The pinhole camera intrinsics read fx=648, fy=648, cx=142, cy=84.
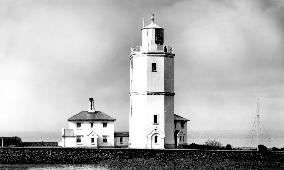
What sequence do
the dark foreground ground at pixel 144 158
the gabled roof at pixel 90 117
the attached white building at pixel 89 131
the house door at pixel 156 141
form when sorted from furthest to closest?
the gabled roof at pixel 90 117, the attached white building at pixel 89 131, the house door at pixel 156 141, the dark foreground ground at pixel 144 158

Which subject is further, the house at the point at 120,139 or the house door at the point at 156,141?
the house at the point at 120,139

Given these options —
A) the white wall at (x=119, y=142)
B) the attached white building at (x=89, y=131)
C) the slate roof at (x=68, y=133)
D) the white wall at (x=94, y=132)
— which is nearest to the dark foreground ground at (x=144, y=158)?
the slate roof at (x=68, y=133)

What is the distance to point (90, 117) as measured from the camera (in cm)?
6619

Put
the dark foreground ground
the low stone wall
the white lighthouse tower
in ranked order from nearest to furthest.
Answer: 1. the dark foreground ground
2. the low stone wall
3. the white lighthouse tower

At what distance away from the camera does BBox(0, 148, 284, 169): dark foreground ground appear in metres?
48.4

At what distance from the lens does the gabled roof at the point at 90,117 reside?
2596 inches

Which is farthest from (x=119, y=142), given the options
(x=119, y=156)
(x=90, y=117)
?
(x=119, y=156)

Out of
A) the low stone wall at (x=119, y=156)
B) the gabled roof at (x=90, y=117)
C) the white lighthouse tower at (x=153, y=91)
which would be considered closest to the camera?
the low stone wall at (x=119, y=156)

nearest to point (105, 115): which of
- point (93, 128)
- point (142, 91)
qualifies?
point (93, 128)

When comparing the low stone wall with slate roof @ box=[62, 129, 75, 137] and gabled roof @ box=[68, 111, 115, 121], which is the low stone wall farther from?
gabled roof @ box=[68, 111, 115, 121]

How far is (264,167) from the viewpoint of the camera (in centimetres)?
4716

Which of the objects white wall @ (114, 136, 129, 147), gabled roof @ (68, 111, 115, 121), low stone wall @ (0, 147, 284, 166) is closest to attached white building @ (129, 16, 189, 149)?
low stone wall @ (0, 147, 284, 166)

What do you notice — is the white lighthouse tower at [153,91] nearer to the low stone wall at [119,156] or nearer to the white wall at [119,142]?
the low stone wall at [119,156]

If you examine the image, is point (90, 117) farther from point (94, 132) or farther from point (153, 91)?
point (153, 91)
